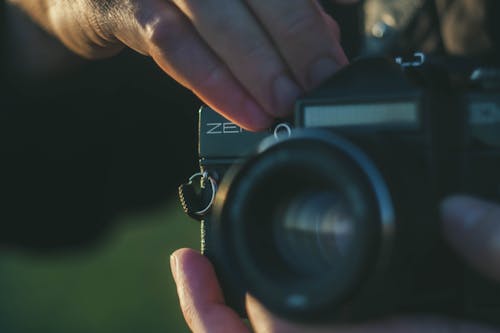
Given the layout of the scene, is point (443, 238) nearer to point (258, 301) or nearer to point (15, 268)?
point (258, 301)

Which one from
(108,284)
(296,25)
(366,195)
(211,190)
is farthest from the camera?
(108,284)

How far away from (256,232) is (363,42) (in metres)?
0.59

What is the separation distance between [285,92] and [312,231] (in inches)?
5.2

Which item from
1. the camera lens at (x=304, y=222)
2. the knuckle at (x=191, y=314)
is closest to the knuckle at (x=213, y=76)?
the camera lens at (x=304, y=222)

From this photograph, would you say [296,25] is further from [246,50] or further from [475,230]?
[475,230]

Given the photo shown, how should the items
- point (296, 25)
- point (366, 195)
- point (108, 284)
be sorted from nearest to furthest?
point (366, 195) < point (296, 25) < point (108, 284)

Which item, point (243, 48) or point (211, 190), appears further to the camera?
point (211, 190)

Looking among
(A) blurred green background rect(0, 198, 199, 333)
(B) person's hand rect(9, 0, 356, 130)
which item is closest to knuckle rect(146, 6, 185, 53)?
(B) person's hand rect(9, 0, 356, 130)

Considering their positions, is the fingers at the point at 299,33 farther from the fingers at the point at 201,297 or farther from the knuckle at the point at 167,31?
the fingers at the point at 201,297

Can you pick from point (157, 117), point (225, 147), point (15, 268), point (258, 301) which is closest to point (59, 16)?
point (225, 147)

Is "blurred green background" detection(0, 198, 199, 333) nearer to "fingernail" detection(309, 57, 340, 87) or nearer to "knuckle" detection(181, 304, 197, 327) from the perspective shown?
"knuckle" detection(181, 304, 197, 327)

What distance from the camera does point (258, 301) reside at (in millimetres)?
592

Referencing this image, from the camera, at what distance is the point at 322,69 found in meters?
0.69

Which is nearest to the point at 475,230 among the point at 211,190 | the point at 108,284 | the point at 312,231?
the point at 312,231
